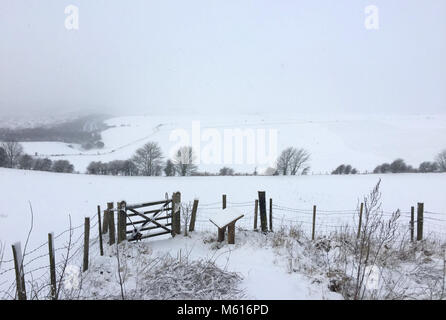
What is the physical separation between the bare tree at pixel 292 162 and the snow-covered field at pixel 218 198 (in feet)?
45.2

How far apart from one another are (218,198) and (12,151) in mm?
55568

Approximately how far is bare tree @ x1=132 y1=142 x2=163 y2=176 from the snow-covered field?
63.9 feet

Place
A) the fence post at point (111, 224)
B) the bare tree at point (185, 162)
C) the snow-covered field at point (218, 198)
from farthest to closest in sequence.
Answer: the bare tree at point (185, 162), the snow-covered field at point (218, 198), the fence post at point (111, 224)

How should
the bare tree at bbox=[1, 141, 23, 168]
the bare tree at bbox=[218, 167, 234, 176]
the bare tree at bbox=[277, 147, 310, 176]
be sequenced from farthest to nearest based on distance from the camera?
the bare tree at bbox=[1, 141, 23, 168], the bare tree at bbox=[218, 167, 234, 176], the bare tree at bbox=[277, 147, 310, 176]

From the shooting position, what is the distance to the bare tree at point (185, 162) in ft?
150

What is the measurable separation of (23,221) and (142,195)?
1026cm

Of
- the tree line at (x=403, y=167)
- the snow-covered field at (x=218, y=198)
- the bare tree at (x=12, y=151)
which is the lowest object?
the snow-covered field at (x=218, y=198)

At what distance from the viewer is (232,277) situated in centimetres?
399

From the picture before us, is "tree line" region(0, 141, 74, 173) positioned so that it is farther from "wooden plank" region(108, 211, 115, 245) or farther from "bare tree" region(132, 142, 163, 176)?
"wooden plank" region(108, 211, 115, 245)

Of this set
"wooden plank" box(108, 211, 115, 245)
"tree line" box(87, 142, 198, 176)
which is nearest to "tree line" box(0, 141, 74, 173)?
"tree line" box(87, 142, 198, 176)

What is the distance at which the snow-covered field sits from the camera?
31.0 feet

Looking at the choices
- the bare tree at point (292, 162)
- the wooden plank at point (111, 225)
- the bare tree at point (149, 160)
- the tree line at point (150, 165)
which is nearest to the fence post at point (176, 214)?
the wooden plank at point (111, 225)

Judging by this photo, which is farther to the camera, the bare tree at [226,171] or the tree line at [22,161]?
the bare tree at [226,171]

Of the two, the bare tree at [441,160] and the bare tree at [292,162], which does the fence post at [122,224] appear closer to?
the bare tree at [292,162]
